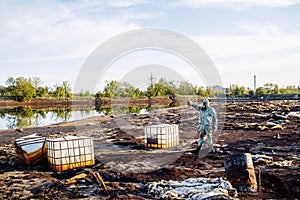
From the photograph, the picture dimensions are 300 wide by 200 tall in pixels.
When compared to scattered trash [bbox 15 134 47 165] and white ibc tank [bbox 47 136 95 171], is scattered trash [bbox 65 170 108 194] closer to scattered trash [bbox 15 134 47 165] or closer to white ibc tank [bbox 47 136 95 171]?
white ibc tank [bbox 47 136 95 171]

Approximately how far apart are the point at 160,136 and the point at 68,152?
401 centimetres

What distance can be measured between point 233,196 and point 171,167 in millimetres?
2724

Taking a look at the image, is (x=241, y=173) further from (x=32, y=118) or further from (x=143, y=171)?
(x=32, y=118)

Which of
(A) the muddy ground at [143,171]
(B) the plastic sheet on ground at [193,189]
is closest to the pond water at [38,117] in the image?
(A) the muddy ground at [143,171]

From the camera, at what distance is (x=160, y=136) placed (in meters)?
12.0

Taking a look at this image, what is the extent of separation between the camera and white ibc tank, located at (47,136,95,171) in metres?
9.02

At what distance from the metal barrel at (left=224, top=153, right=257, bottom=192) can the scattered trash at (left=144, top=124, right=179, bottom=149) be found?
5.18m

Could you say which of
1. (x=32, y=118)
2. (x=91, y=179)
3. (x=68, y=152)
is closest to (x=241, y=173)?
(x=91, y=179)

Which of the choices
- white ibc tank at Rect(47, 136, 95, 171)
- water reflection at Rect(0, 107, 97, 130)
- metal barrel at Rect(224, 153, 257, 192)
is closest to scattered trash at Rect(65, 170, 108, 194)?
white ibc tank at Rect(47, 136, 95, 171)

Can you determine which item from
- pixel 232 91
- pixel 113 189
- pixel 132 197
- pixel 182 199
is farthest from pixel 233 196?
pixel 232 91

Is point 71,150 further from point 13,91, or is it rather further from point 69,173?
point 13,91

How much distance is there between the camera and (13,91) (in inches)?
2611

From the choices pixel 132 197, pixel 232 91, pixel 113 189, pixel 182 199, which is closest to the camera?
pixel 182 199

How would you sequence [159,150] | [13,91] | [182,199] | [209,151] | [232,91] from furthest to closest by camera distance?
[232,91] < [13,91] < [159,150] < [209,151] < [182,199]
